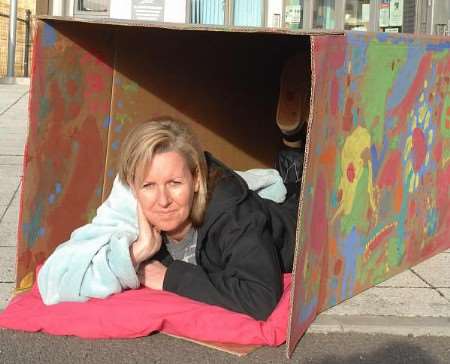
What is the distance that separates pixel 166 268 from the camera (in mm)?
3773

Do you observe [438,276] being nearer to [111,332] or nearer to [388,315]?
[388,315]

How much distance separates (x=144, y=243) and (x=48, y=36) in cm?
111

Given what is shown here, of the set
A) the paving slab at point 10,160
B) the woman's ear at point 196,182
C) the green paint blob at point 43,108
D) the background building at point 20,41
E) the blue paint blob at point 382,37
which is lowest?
the paving slab at point 10,160

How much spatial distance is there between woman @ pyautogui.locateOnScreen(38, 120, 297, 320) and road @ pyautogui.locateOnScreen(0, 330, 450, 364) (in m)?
0.23

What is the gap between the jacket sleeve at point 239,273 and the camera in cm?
344

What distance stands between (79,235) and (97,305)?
399 millimetres

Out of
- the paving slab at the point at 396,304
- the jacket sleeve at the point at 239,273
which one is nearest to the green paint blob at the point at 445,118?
the paving slab at the point at 396,304

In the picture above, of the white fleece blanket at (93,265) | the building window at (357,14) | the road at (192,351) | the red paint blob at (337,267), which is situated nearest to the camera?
the road at (192,351)

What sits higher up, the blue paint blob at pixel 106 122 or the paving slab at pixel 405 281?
the blue paint blob at pixel 106 122

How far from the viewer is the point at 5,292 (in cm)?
406

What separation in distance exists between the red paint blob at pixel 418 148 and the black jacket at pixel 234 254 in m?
0.99

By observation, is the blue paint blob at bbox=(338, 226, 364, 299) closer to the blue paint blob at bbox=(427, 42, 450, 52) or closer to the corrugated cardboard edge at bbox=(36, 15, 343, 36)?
the corrugated cardboard edge at bbox=(36, 15, 343, 36)

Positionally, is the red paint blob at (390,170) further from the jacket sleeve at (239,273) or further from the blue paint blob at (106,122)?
the blue paint blob at (106,122)

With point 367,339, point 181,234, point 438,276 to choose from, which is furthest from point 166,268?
point 438,276
